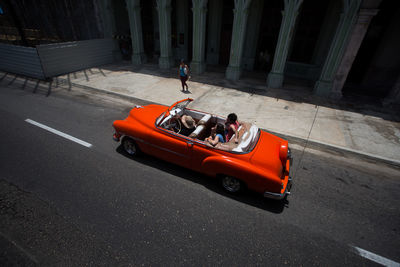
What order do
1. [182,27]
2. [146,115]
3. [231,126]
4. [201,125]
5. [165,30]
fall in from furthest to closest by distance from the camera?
[182,27] < [165,30] < [146,115] < [201,125] < [231,126]

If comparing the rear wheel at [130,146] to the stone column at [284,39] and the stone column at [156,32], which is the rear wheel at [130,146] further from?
the stone column at [156,32]

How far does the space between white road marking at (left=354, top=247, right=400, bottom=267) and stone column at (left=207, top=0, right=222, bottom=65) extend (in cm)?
1508


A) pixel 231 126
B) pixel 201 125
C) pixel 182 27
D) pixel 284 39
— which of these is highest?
pixel 182 27

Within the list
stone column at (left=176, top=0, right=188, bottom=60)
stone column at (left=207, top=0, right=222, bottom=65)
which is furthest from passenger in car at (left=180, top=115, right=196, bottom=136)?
stone column at (left=176, top=0, right=188, bottom=60)

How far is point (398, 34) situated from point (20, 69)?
21.5 m

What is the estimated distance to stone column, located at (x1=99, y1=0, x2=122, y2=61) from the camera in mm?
14134

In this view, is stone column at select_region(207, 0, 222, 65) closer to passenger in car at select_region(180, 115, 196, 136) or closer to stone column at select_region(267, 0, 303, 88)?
stone column at select_region(267, 0, 303, 88)

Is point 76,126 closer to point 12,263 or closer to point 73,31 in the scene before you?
point 12,263

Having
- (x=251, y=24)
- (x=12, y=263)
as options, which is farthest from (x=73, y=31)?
(x=12, y=263)

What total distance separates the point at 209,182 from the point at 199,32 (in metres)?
10.5

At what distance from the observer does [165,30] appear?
12750mm

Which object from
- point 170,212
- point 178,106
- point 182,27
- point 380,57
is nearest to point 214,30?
point 182,27

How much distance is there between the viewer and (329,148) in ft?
20.2

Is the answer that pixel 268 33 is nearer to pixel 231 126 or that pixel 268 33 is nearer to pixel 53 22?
pixel 231 126
